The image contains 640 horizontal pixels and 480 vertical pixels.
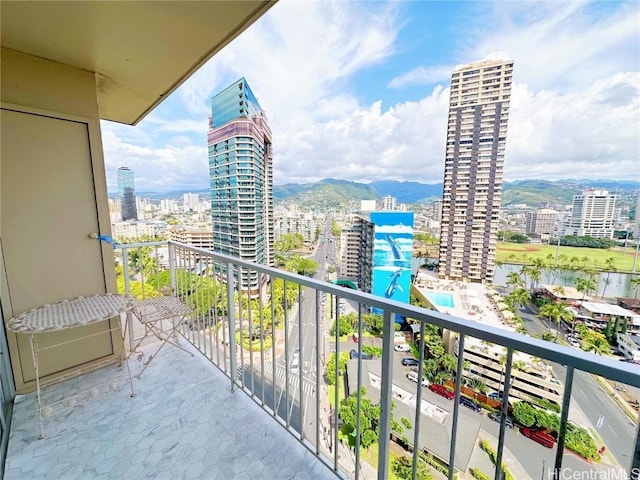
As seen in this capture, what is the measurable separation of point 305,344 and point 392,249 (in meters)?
13.7

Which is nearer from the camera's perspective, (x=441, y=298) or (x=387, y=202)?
(x=441, y=298)

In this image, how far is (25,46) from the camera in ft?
6.23

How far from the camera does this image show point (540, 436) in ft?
2.77

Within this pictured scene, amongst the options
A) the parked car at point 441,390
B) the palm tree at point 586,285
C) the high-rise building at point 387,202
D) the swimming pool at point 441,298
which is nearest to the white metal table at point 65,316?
the parked car at point 441,390

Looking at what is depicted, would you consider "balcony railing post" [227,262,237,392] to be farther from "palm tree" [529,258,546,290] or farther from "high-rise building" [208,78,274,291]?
Answer: "palm tree" [529,258,546,290]

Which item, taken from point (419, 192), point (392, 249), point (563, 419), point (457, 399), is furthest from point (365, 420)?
point (419, 192)

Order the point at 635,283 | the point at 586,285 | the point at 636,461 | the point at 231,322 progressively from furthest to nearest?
the point at 586,285
the point at 635,283
the point at 231,322
the point at 636,461

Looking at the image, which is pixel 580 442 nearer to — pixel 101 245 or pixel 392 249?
pixel 101 245

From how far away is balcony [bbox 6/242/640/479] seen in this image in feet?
2.66

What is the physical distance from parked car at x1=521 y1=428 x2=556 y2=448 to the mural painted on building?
14.4 metres

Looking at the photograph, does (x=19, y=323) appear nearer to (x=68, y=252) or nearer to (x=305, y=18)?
(x=68, y=252)

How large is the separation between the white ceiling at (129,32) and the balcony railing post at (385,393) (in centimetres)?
189

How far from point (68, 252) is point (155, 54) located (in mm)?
1784

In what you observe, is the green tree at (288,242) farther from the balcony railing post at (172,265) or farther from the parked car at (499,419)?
the parked car at (499,419)
